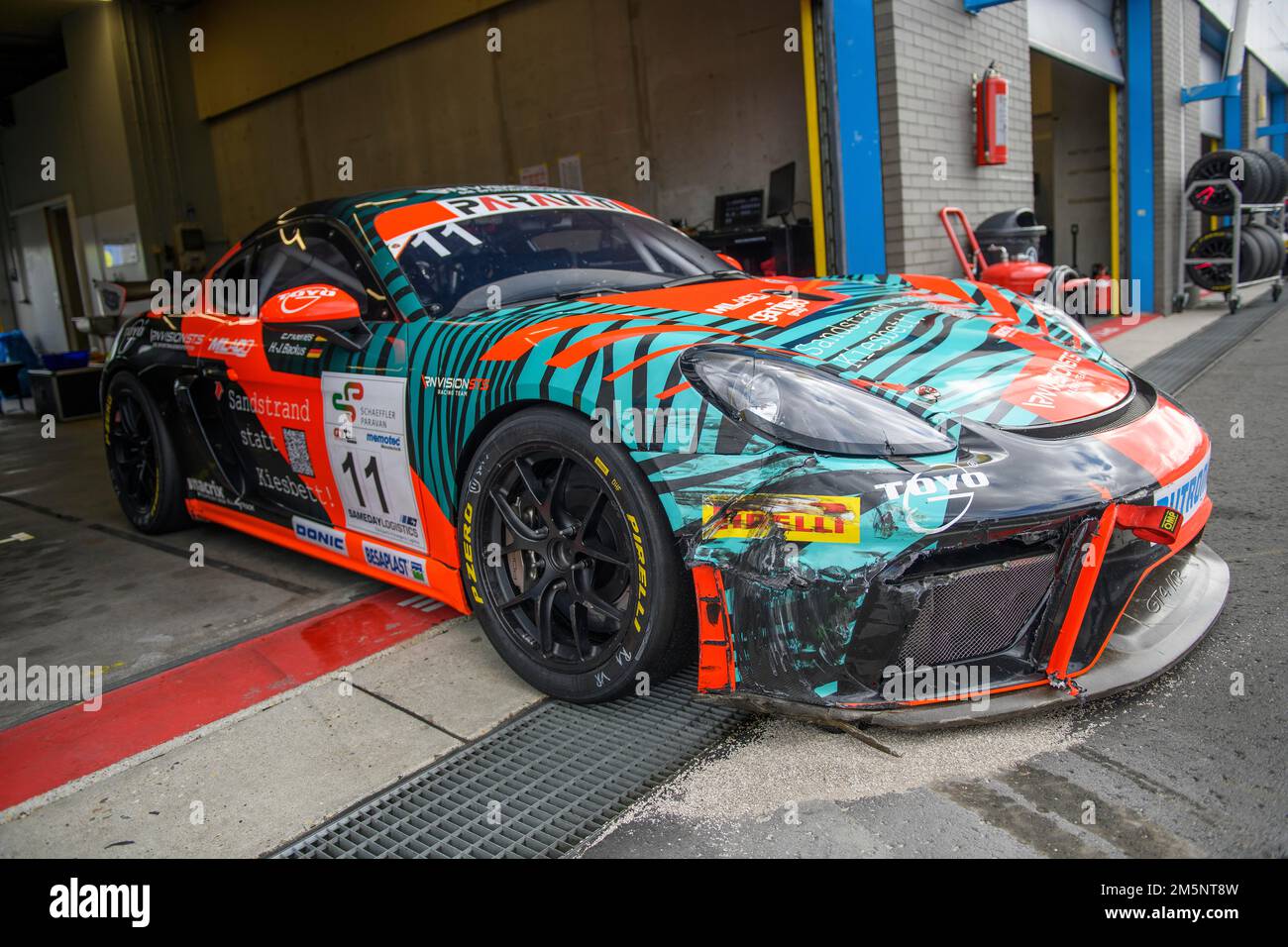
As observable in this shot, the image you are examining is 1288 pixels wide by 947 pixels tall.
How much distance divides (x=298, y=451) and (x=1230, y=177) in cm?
1128

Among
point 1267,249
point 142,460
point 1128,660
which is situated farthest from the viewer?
point 1267,249

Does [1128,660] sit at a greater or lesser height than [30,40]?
lesser

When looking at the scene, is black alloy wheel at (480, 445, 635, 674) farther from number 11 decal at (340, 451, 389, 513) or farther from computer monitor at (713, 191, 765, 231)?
computer monitor at (713, 191, 765, 231)

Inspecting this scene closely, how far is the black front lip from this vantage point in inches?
74.2

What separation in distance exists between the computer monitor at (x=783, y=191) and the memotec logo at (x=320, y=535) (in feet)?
19.9

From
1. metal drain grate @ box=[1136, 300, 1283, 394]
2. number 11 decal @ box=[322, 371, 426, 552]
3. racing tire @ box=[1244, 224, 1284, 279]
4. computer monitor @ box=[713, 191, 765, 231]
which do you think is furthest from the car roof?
racing tire @ box=[1244, 224, 1284, 279]

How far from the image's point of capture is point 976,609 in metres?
1.87

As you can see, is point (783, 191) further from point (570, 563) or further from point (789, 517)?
point (789, 517)

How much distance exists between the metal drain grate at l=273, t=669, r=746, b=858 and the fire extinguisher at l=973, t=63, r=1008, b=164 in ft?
20.5

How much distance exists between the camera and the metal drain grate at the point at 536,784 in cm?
184

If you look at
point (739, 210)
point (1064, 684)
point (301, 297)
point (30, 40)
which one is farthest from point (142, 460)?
point (30, 40)

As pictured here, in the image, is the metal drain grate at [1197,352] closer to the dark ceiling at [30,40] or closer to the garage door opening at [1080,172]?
the garage door opening at [1080,172]
